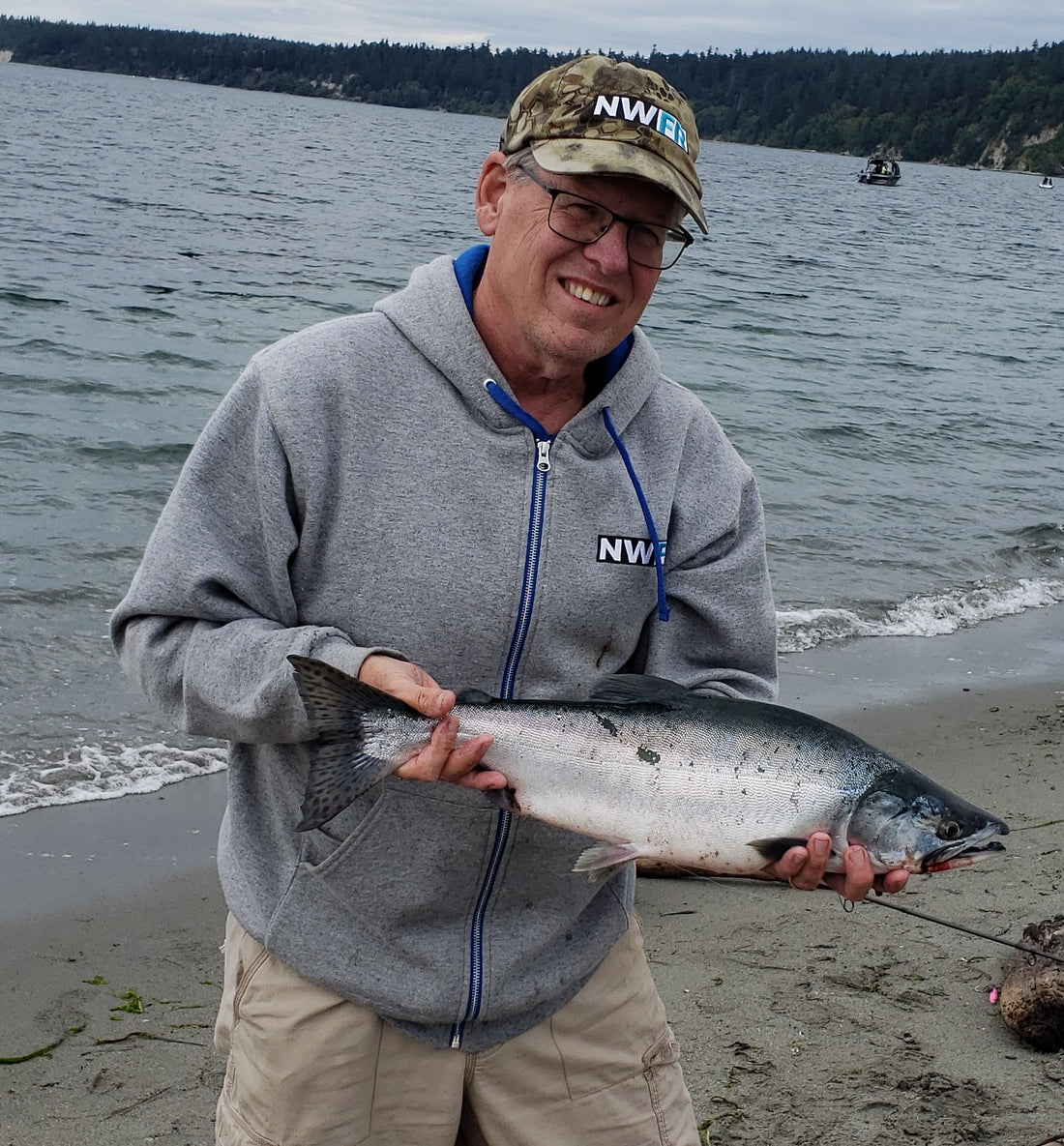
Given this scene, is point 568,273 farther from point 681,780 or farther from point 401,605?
point 681,780

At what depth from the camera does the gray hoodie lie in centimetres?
288

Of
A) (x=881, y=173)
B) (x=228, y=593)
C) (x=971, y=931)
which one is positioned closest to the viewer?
(x=228, y=593)

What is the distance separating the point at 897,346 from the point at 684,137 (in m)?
24.4

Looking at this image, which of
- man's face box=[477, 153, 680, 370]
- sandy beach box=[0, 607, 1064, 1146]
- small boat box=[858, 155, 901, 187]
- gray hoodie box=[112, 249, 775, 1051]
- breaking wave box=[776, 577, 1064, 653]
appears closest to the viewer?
gray hoodie box=[112, 249, 775, 1051]

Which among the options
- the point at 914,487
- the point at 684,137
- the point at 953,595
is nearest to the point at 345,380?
the point at 684,137

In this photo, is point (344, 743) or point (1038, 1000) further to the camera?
point (1038, 1000)

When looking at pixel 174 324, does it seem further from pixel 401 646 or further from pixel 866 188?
pixel 866 188

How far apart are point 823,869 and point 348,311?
20.2 metres

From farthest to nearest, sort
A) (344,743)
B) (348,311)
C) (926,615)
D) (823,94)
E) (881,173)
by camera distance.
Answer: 1. (823,94)
2. (881,173)
3. (348,311)
4. (926,615)
5. (344,743)

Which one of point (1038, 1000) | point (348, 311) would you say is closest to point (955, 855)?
point (1038, 1000)

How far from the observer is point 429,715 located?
2768 mm

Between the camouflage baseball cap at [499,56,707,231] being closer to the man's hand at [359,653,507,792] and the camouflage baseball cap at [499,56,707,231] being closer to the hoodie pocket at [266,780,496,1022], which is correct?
the man's hand at [359,653,507,792]

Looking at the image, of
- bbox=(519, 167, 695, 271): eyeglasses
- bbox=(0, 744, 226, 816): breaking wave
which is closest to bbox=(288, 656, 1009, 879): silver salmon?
bbox=(519, 167, 695, 271): eyeglasses

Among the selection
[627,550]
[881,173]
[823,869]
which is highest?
[881,173]
